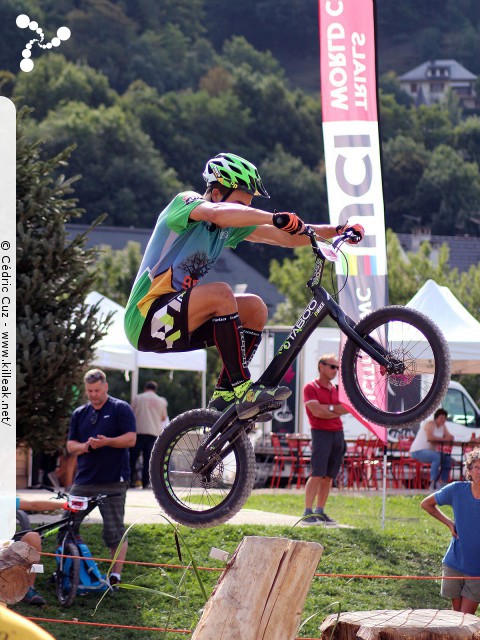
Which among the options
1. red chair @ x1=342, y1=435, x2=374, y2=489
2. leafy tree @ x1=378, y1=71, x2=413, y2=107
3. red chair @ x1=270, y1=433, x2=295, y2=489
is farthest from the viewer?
leafy tree @ x1=378, y1=71, x2=413, y2=107

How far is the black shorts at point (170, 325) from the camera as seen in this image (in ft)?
19.6

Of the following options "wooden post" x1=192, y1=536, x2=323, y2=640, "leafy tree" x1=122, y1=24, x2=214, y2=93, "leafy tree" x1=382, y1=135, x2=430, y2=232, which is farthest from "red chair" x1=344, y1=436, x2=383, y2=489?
"leafy tree" x1=122, y1=24, x2=214, y2=93

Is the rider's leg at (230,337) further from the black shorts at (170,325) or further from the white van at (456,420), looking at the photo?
the white van at (456,420)

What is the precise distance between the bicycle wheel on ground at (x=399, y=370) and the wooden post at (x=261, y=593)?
1.05m

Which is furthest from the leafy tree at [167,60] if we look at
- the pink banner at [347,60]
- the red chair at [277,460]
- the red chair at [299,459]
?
the pink banner at [347,60]

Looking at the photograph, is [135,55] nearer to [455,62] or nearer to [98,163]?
[98,163]

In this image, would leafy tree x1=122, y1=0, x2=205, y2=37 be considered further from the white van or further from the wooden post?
the wooden post

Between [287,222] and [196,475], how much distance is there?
1.45 metres

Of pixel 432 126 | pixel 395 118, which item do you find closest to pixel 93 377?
pixel 395 118

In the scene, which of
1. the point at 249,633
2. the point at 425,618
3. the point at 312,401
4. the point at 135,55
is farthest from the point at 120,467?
the point at 135,55

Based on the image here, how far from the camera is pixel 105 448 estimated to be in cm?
1003

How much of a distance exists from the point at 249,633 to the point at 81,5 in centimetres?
11187

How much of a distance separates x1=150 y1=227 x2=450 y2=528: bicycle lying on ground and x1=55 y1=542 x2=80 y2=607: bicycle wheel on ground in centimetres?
379

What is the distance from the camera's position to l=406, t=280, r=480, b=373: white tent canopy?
1505 cm
